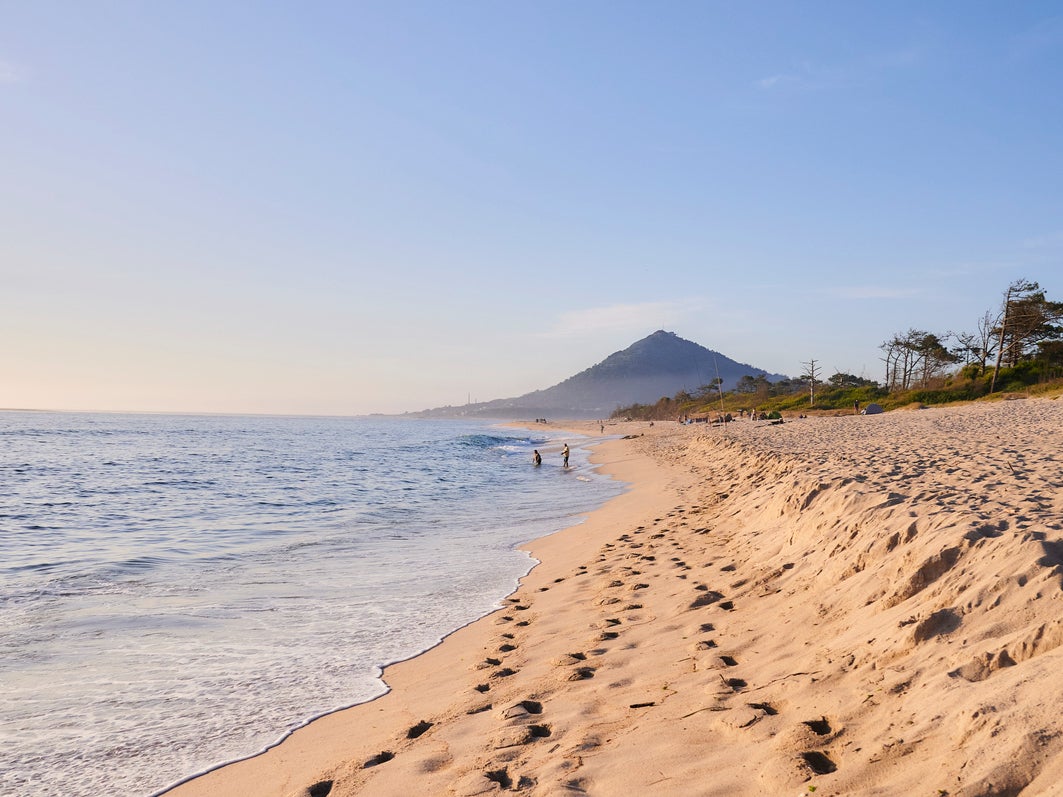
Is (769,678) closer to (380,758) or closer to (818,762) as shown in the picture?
(818,762)

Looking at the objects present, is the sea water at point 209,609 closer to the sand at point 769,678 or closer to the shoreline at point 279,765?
the shoreline at point 279,765

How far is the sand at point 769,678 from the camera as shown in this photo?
2.84 meters

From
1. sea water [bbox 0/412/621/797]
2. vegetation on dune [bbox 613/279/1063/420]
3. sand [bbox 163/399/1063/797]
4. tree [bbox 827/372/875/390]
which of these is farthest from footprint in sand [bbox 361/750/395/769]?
tree [bbox 827/372/875/390]

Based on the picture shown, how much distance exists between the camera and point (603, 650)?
5340 millimetres

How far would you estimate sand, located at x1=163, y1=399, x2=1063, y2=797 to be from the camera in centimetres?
284

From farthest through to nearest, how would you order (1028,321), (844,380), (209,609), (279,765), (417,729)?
(844,380) < (1028,321) < (209,609) < (417,729) < (279,765)

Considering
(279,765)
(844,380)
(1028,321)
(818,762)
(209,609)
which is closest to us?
(818,762)

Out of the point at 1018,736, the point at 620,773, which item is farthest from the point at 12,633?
the point at 1018,736

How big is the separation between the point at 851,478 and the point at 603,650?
5932 millimetres

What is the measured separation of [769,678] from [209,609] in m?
6.47

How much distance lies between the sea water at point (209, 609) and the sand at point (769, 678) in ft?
Result: 1.96

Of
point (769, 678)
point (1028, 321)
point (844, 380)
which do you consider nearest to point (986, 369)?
point (1028, 321)

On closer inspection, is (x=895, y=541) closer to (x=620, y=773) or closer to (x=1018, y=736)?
(x=1018, y=736)

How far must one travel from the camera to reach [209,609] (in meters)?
7.70
